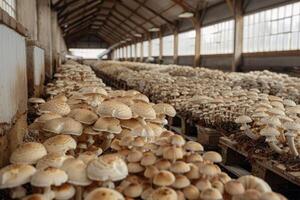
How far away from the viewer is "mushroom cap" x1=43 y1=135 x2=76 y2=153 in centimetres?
228

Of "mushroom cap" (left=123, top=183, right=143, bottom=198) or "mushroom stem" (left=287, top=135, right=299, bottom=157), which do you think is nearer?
"mushroom cap" (left=123, top=183, right=143, bottom=198)

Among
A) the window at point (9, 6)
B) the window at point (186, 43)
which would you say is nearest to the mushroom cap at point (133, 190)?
the window at point (9, 6)

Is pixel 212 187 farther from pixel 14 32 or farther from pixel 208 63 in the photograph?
pixel 208 63

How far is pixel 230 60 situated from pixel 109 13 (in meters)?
→ 22.0

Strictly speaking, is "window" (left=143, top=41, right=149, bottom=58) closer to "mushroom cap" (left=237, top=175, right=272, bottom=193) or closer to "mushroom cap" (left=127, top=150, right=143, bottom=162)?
"mushroom cap" (left=127, top=150, right=143, bottom=162)

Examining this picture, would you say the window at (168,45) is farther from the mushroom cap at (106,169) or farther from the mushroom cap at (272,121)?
the mushroom cap at (106,169)

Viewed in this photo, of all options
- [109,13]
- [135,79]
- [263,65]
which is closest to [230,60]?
[263,65]

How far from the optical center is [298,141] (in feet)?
12.6

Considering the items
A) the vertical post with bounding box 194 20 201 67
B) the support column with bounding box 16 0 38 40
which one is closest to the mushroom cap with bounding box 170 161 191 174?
the support column with bounding box 16 0 38 40

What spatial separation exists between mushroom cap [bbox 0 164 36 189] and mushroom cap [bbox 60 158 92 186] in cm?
17

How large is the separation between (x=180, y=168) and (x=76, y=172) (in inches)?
22.4

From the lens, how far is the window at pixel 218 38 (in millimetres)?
18016

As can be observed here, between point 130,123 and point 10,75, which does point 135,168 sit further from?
point 10,75

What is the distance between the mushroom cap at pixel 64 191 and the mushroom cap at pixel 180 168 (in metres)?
Result: 0.56
